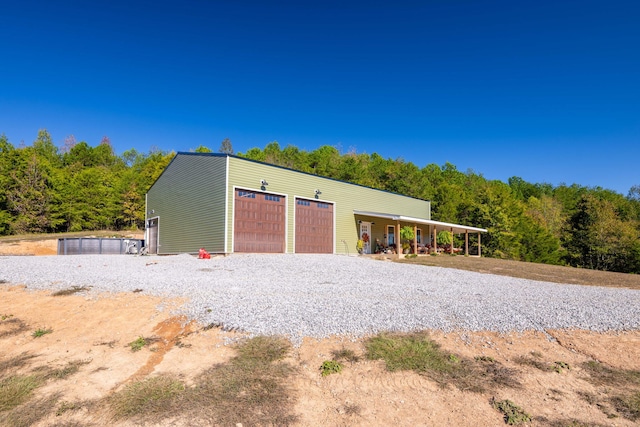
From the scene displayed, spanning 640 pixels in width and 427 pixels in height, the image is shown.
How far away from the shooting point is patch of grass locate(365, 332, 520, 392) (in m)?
4.50

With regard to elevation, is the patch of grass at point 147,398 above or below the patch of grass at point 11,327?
below

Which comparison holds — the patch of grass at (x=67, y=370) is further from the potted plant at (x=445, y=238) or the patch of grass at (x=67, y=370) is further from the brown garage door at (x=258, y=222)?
the potted plant at (x=445, y=238)

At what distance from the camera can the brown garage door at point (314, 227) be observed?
19.2 meters

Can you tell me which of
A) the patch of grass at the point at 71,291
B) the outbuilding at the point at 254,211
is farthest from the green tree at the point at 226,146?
the patch of grass at the point at 71,291

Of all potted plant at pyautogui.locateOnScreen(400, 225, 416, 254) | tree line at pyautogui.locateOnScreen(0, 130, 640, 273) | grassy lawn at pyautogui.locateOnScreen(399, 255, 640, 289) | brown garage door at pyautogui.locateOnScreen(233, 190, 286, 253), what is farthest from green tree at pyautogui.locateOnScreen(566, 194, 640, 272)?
brown garage door at pyautogui.locateOnScreen(233, 190, 286, 253)

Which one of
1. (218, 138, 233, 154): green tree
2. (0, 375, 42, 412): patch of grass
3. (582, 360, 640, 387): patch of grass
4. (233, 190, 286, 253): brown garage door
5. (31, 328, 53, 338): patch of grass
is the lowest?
(582, 360, 640, 387): patch of grass

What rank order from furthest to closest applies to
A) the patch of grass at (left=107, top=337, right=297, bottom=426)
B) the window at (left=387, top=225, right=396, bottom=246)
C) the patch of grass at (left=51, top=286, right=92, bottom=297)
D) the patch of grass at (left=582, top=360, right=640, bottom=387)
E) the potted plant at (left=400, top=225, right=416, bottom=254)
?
the window at (left=387, top=225, right=396, bottom=246) < the potted plant at (left=400, top=225, right=416, bottom=254) < the patch of grass at (left=51, top=286, right=92, bottom=297) < the patch of grass at (left=582, top=360, right=640, bottom=387) < the patch of grass at (left=107, top=337, right=297, bottom=426)

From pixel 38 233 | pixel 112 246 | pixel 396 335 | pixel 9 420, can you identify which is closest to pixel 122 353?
pixel 9 420

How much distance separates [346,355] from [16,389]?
3945mm

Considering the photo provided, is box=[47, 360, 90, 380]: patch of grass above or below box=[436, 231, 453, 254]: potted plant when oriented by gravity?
below

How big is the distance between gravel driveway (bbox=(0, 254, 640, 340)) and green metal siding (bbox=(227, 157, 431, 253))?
206 inches

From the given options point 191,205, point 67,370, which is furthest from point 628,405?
point 191,205

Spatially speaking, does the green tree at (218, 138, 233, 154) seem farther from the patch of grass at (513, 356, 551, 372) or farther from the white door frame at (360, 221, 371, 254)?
the patch of grass at (513, 356, 551, 372)

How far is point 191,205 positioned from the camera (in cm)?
1894
